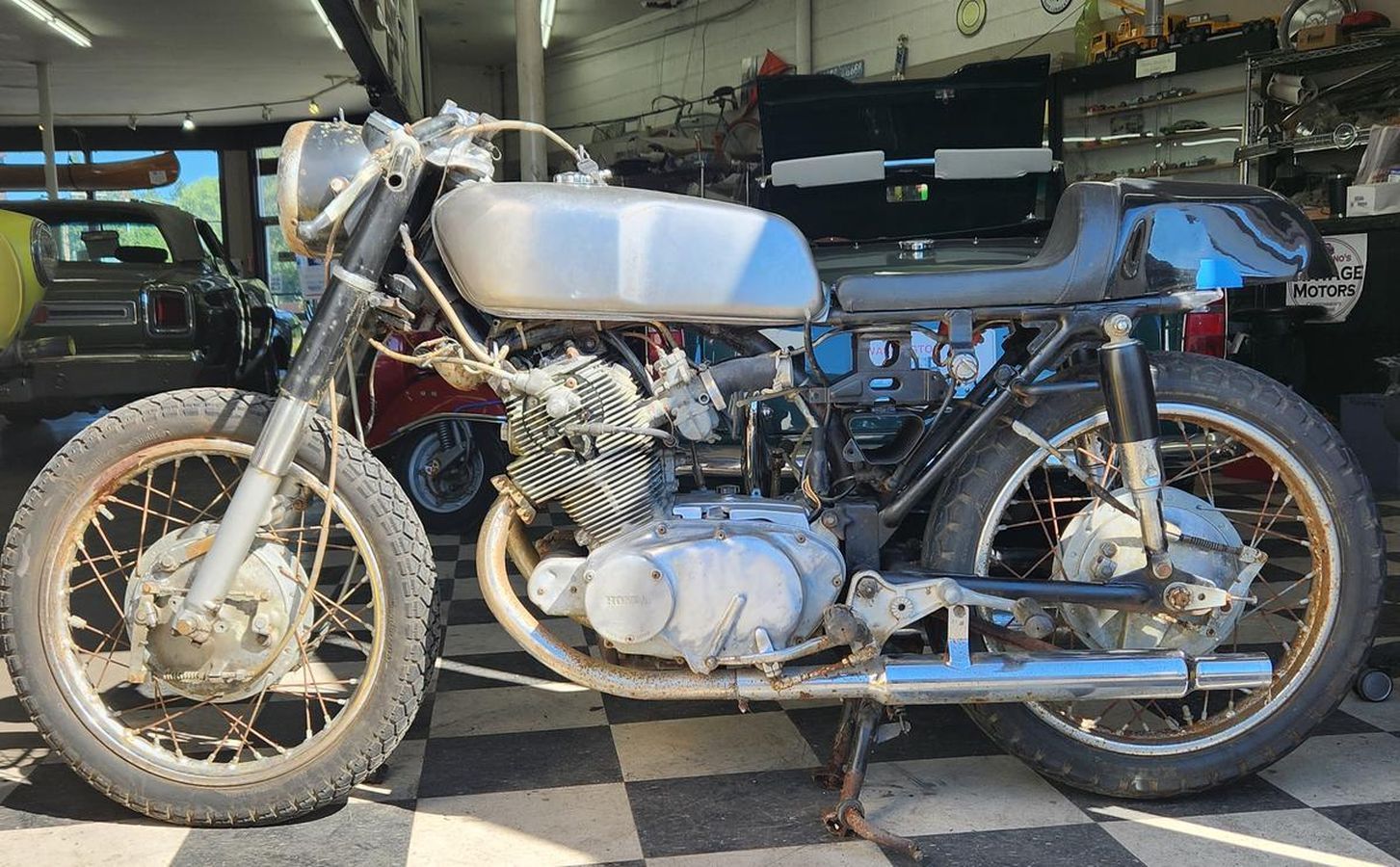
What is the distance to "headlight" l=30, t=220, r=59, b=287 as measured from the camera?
5258 millimetres

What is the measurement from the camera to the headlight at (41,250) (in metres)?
5.26

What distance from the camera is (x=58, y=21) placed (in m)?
10.4

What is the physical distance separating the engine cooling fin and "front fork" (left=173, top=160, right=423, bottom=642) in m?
0.36

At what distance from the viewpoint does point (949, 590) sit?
2.24 meters

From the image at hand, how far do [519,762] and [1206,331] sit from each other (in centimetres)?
273

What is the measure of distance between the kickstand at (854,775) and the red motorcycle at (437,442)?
2.65 m

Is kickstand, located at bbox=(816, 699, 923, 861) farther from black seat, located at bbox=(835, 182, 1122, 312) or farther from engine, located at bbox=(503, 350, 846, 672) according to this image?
black seat, located at bbox=(835, 182, 1122, 312)

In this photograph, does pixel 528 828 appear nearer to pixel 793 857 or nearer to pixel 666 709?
pixel 793 857

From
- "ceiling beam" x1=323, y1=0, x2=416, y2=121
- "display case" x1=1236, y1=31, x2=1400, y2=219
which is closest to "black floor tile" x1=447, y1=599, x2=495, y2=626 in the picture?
"ceiling beam" x1=323, y1=0, x2=416, y2=121

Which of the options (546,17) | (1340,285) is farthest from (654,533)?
(546,17)

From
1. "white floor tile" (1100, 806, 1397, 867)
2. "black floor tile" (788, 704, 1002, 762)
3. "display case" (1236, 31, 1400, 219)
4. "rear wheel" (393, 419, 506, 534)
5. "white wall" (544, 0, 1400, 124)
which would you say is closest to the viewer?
"white floor tile" (1100, 806, 1397, 867)

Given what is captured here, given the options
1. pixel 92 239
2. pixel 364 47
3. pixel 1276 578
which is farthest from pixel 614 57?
pixel 1276 578

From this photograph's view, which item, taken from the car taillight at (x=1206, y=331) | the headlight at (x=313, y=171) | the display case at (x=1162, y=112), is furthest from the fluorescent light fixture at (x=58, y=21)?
the car taillight at (x=1206, y=331)

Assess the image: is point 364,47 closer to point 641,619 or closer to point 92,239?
point 92,239
